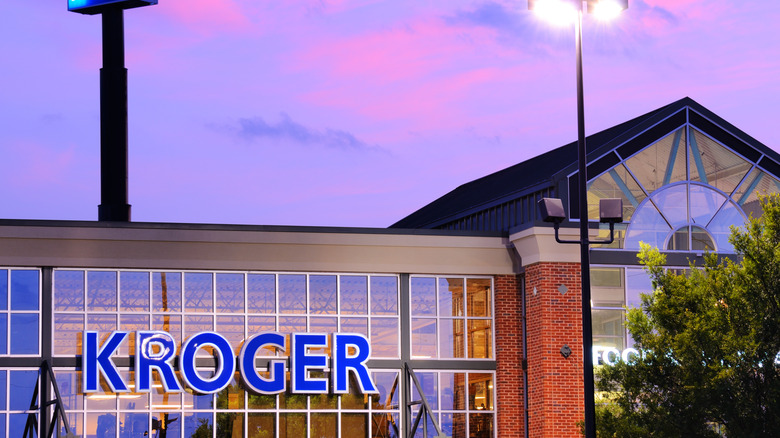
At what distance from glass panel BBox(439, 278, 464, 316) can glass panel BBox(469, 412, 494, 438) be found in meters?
2.67

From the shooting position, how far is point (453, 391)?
2956 centimetres

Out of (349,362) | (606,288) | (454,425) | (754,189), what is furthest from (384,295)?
(754,189)

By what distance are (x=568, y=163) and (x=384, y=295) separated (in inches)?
275

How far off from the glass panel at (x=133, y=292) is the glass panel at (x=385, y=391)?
5.99 meters

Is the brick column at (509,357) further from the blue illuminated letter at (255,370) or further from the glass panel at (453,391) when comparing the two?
the blue illuminated letter at (255,370)

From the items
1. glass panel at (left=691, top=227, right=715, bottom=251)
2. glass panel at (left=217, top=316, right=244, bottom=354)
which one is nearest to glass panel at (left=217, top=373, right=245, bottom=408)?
glass panel at (left=217, top=316, right=244, bottom=354)

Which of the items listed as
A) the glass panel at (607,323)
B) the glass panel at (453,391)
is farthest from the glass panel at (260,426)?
the glass panel at (607,323)

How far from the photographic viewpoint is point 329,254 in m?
29.0

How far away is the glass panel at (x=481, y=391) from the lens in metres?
29.7

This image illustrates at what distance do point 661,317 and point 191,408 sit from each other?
11.7 meters

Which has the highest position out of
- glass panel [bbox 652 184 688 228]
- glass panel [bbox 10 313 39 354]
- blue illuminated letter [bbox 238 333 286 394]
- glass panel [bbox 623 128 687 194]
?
glass panel [bbox 623 128 687 194]

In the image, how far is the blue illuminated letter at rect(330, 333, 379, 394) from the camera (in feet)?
93.8

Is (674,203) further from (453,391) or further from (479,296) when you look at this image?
(453,391)

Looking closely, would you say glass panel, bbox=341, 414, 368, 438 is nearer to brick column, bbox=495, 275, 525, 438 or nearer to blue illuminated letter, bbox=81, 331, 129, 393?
brick column, bbox=495, 275, 525, 438
